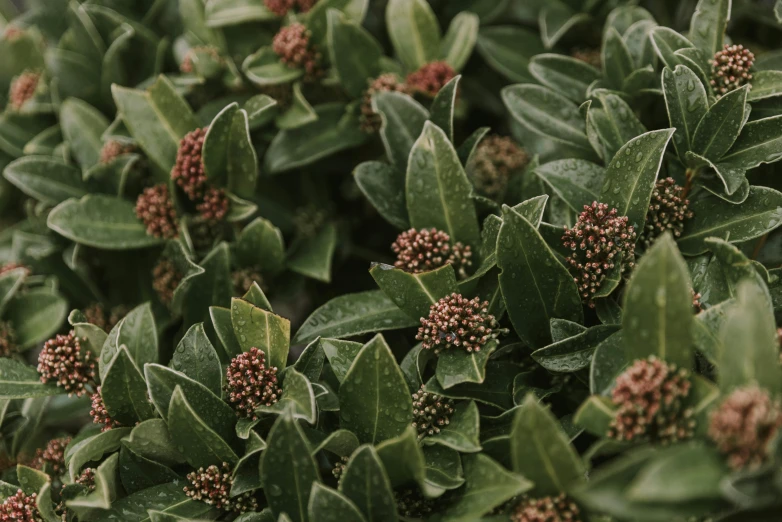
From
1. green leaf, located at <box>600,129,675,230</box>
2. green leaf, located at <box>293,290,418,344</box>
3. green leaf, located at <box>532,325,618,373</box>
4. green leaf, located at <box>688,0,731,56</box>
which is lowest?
green leaf, located at <box>293,290,418,344</box>

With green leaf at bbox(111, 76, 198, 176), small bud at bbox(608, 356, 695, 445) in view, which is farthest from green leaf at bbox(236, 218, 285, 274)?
small bud at bbox(608, 356, 695, 445)

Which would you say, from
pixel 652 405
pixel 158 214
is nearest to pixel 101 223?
pixel 158 214

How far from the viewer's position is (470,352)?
1.37 meters

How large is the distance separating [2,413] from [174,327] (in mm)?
453

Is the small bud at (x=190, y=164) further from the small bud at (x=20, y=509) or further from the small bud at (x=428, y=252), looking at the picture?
the small bud at (x=20, y=509)

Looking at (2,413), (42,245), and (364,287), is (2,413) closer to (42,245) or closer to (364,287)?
(42,245)

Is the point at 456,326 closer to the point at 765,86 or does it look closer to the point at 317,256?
the point at 317,256

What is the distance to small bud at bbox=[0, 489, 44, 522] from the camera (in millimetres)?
1427

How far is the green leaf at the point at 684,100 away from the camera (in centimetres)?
144

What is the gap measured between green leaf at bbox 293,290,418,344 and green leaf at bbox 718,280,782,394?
0.61 m

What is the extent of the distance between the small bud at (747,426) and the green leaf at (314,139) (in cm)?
116

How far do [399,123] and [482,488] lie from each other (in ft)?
2.78

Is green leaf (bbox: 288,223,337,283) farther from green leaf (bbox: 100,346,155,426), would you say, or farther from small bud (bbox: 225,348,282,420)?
green leaf (bbox: 100,346,155,426)

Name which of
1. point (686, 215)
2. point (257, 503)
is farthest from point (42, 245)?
point (686, 215)
